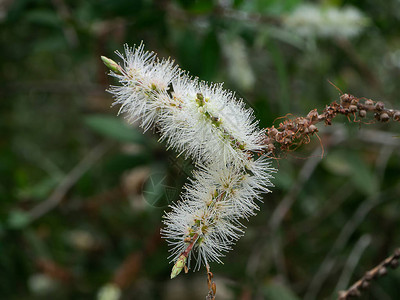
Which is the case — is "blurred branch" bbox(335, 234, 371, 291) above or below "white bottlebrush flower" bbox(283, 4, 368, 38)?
below

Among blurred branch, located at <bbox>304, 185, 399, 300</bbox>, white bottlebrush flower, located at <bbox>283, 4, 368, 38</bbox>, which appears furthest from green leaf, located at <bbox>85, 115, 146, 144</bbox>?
blurred branch, located at <bbox>304, 185, 399, 300</bbox>

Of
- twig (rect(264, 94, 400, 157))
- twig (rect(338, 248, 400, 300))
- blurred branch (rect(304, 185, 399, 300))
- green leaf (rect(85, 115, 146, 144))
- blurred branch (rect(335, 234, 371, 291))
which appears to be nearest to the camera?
twig (rect(264, 94, 400, 157))

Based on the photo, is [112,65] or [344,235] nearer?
[112,65]

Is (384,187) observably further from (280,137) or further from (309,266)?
(280,137)

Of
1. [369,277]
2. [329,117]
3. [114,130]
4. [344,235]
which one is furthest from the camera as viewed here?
[114,130]

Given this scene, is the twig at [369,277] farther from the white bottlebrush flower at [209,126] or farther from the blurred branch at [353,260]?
the blurred branch at [353,260]

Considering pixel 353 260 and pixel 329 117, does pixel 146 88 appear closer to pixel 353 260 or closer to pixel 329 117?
pixel 329 117

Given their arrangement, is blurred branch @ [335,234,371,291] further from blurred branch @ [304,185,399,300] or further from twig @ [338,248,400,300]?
twig @ [338,248,400,300]

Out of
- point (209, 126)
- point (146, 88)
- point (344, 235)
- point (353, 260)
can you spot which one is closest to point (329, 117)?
point (209, 126)

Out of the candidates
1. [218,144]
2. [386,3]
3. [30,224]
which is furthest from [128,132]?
[386,3]
